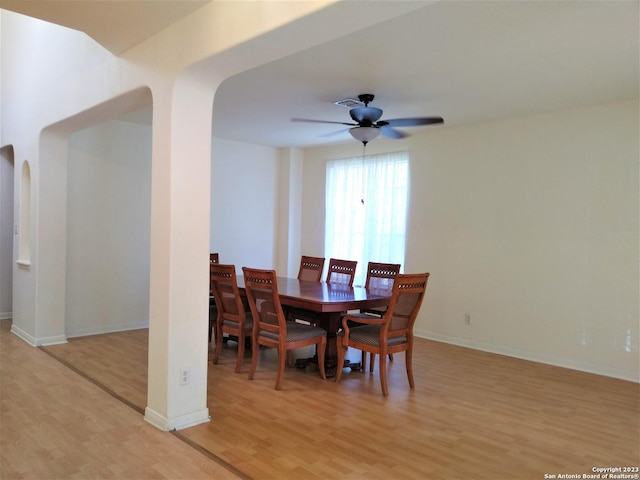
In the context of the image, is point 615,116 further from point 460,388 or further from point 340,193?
point 340,193

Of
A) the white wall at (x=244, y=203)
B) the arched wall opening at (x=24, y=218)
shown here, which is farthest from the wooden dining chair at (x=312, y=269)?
the arched wall opening at (x=24, y=218)

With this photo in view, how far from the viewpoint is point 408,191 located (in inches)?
236

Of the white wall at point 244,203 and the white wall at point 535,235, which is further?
the white wall at point 244,203

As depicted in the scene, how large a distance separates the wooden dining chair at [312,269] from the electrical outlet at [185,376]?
8.36 ft

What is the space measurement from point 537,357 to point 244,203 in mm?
4443

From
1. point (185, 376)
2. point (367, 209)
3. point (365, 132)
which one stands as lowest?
point (185, 376)

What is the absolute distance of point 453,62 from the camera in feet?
11.2

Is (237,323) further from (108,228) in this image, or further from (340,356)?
(108,228)

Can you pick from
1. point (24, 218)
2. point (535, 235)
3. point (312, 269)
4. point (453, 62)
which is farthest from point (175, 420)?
point (535, 235)

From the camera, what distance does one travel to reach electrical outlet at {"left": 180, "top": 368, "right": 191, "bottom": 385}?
9.86 ft

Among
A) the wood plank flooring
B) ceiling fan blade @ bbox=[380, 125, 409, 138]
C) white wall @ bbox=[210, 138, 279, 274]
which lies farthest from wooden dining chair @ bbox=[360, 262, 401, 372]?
white wall @ bbox=[210, 138, 279, 274]

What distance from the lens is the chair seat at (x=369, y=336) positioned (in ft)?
12.3

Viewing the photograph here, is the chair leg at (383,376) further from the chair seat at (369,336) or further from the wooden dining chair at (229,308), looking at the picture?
the wooden dining chair at (229,308)

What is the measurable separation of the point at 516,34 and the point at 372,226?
367cm
